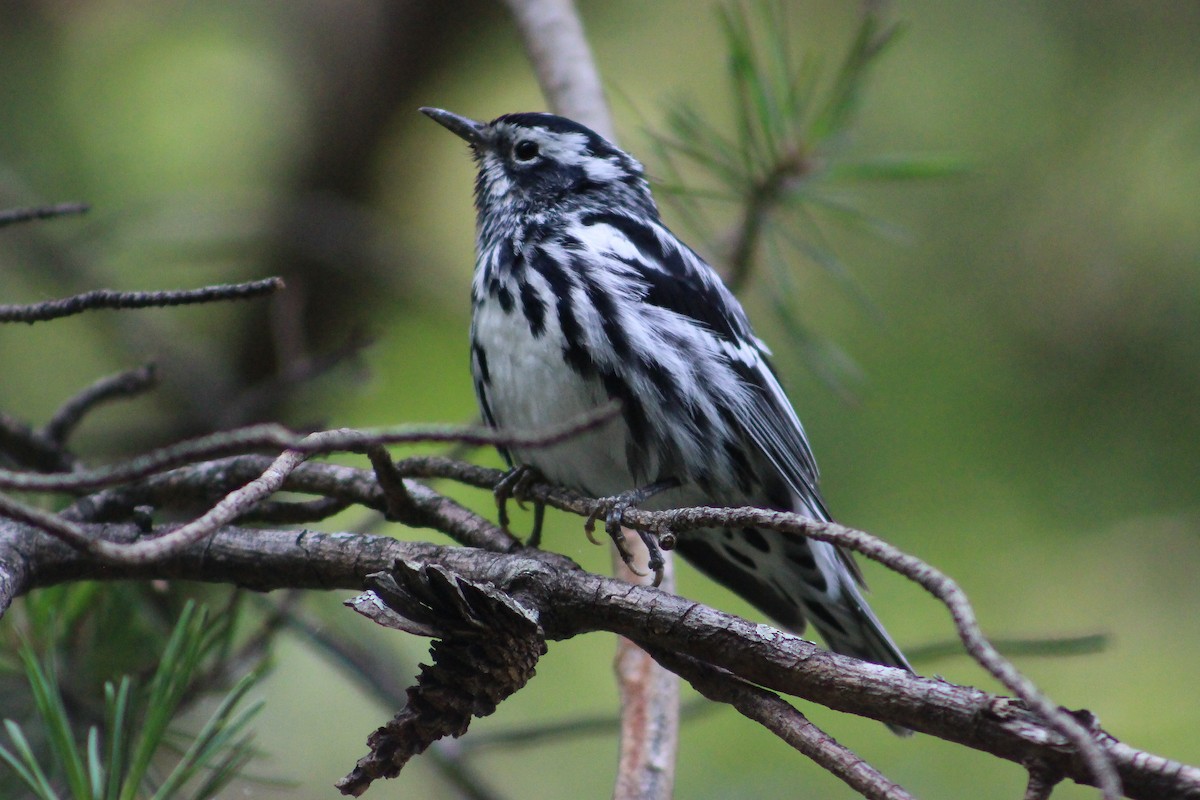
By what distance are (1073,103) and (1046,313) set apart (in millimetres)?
658

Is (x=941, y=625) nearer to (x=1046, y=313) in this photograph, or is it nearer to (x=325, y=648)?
(x=1046, y=313)

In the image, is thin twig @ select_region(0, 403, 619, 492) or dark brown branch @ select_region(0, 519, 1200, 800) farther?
dark brown branch @ select_region(0, 519, 1200, 800)

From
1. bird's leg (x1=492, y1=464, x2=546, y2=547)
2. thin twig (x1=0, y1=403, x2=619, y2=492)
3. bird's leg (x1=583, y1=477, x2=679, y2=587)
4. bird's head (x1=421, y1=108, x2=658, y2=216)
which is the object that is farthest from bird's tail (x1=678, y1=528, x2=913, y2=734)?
thin twig (x1=0, y1=403, x2=619, y2=492)

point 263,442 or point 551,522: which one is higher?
point 551,522

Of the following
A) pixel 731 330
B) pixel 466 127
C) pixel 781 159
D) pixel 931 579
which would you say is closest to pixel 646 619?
pixel 931 579

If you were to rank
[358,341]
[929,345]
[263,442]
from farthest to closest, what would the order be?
1. [929,345]
2. [358,341]
3. [263,442]

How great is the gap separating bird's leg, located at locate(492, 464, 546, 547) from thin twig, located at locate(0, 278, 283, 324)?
674 mm

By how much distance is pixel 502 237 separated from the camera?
245 cm

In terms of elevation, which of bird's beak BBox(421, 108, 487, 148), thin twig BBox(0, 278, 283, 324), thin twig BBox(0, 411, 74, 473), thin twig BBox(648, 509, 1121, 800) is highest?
bird's beak BBox(421, 108, 487, 148)

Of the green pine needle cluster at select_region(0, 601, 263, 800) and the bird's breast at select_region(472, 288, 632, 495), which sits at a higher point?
the bird's breast at select_region(472, 288, 632, 495)

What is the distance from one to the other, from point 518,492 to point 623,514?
602 mm

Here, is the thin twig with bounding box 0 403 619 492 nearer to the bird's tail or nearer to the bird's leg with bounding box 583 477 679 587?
the bird's leg with bounding box 583 477 679 587

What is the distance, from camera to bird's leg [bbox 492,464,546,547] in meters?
1.79

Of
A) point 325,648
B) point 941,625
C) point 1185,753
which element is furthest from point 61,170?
point 1185,753
